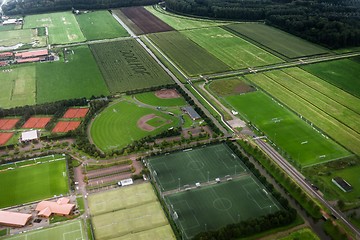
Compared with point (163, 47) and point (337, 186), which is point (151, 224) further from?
point (163, 47)

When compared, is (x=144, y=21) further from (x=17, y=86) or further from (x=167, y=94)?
(x=167, y=94)

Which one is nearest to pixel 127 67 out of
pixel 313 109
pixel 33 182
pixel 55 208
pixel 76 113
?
pixel 76 113

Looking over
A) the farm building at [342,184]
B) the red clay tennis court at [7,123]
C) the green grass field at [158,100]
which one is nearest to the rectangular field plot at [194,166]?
the farm building at [342,184]

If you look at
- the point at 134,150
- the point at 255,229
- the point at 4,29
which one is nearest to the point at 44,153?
the point at 134,150

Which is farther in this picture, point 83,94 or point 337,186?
point 83,94

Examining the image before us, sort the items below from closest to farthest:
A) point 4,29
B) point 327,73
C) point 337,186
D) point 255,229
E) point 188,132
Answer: point 255,229
point 337,186
point 188,132
point 327,73
point 4,29

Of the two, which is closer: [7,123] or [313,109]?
[7,123]

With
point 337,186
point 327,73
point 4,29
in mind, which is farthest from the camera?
point 4,29
